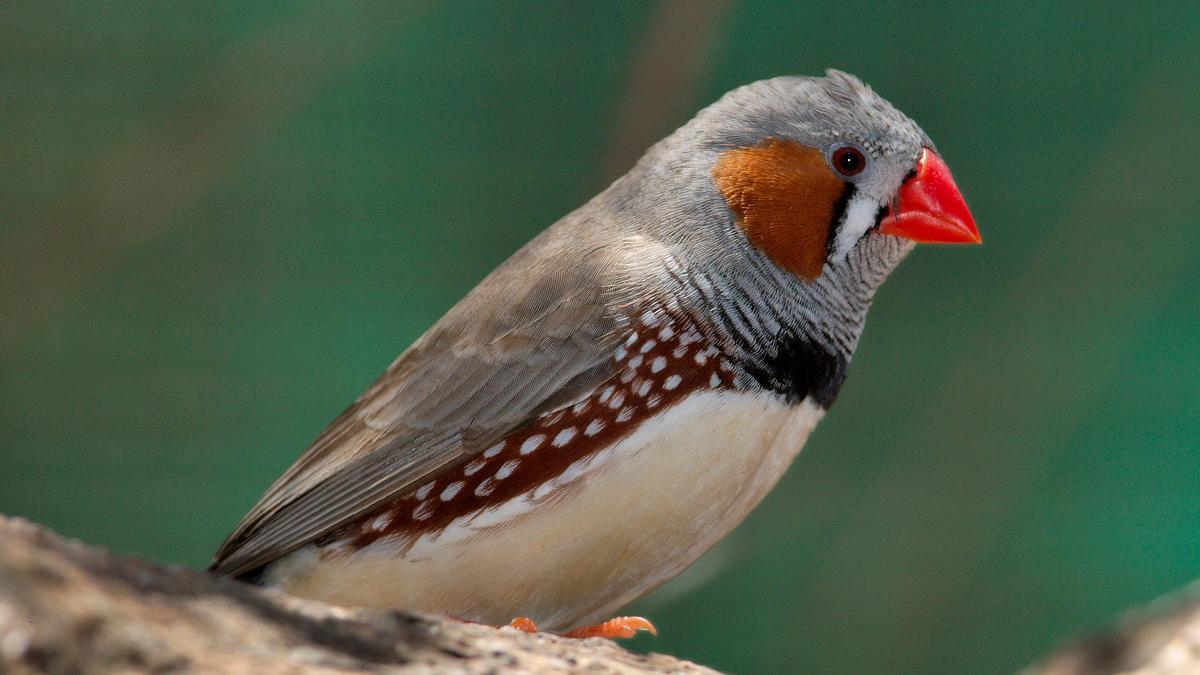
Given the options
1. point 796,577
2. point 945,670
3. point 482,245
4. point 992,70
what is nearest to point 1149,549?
point 945,670

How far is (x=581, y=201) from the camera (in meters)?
4.08

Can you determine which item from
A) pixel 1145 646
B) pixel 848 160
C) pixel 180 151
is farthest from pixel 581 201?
pixel 1145 646

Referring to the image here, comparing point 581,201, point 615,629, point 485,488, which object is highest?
point 581,201

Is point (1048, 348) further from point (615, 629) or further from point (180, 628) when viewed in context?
point (180, 628)

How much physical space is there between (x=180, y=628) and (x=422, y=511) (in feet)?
2.98

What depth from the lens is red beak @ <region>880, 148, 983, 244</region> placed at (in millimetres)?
2527

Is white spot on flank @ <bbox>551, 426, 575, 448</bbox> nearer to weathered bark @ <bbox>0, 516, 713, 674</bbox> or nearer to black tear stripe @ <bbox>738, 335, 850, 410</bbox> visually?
black tear stripe @ <bbox>738, 335, 850, 410</bbox>

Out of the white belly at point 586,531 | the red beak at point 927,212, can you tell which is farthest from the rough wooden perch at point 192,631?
the red beak at point 927,212

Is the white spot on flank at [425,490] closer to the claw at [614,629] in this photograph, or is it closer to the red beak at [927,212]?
the claw at [614,629]

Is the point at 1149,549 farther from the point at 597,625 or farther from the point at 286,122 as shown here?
the point at 286,122

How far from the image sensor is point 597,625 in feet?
8.62

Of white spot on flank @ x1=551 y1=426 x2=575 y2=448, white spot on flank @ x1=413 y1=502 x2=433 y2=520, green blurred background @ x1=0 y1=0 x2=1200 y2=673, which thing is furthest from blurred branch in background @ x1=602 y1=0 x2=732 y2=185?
white spot on flank @ x1=413 y1=502 x2=433 y2=520

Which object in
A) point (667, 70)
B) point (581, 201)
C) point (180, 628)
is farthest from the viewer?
point (581, 201)

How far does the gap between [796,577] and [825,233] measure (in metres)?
2.04
